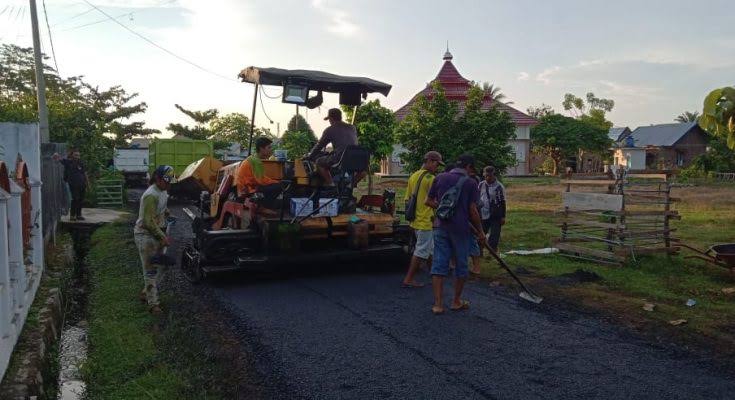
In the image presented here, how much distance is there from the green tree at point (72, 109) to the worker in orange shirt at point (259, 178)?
904 cm

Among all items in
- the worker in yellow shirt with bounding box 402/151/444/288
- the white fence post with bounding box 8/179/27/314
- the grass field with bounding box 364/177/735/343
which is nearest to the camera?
the white fence post with bounding box 8/179/27/314

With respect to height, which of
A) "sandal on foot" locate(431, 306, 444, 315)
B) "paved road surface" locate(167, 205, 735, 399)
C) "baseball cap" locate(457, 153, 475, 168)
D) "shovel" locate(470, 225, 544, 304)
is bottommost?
"paved road surface" locate(167, 205, 735, 399)

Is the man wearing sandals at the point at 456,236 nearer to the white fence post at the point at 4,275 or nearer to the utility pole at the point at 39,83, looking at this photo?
the white fence post at the point at 4,275

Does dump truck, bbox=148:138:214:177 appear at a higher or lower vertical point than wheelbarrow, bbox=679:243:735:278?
higher

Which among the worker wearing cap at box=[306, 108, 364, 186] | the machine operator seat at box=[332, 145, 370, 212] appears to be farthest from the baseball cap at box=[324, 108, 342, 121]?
the machine operator seat at box=[332, 145, 370, 212]

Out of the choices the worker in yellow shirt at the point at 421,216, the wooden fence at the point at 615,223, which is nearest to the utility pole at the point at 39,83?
the worker in yellow shirt at the point at 421,216

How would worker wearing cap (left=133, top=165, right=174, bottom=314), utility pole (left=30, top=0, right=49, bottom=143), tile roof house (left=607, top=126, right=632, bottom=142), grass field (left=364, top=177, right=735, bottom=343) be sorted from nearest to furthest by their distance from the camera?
grass field (left=364, top=177, right=735, bottom=343) → worker wearing cap (left=133, top=165, right=174, bottom=314) → utility pole (left=30, top=0, right=49, bottom=143) → tile roof house (left=607, top=126, right=632, bottom=142)

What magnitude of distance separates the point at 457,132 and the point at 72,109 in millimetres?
13996

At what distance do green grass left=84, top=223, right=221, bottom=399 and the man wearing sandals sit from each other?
8.88 ft

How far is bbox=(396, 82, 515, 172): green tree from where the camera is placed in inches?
467

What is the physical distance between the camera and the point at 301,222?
7992mm

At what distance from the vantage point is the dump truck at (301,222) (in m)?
7.83

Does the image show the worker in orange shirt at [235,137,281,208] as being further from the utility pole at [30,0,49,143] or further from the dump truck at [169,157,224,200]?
the utility pole at [30,0,49,143]

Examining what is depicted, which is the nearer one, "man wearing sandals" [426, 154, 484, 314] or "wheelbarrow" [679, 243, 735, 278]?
"man wearing sandals" [426, 154, 484, 314]
